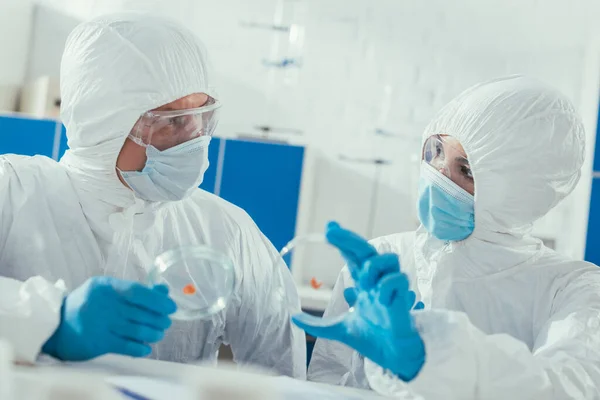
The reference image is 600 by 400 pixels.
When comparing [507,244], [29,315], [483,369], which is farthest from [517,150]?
[29,315]

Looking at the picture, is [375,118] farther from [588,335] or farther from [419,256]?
[588,335]

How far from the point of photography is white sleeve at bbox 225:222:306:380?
1.77m

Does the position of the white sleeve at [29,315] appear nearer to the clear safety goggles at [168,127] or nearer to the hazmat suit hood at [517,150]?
the clear safety goggles at [168,127]

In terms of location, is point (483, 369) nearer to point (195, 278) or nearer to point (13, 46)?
point (195, 278)

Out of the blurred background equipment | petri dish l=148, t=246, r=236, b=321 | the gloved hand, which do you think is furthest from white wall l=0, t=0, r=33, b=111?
the gloved hand

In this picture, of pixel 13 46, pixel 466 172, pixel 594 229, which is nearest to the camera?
pixel 466 172

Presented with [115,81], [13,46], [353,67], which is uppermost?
[353,67]

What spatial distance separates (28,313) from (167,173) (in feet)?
1.66

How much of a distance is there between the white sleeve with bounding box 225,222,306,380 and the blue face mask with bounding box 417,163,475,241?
399mm

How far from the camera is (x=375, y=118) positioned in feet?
15.1

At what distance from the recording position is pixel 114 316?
4.14 feet

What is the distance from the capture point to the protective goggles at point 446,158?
1771 mm

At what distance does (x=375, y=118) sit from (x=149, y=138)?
9.93ft

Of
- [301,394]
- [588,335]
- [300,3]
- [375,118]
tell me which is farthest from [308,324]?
[300,3]
